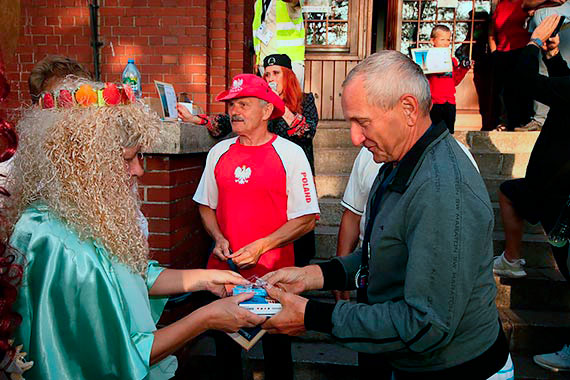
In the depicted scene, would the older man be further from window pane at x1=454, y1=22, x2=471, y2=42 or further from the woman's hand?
window pane at x1=454, y1=22, x2=471, y2=42

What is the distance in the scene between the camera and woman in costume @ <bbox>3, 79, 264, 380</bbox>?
4.69ft

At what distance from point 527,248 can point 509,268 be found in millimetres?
475

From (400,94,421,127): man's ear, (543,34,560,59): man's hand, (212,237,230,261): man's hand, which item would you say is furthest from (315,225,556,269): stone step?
(400,94,421,127): man's ear

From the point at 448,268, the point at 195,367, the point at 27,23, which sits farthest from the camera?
the point at 27,23

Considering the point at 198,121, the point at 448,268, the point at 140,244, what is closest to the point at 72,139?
the point at 140,244

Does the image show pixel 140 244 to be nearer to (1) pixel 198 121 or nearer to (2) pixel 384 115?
(2) pixel 384 115

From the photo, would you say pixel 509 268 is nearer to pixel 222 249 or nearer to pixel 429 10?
pixel 222 249

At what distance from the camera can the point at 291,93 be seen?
11.8ft

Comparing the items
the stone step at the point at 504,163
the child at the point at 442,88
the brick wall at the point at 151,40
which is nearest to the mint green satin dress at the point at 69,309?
the brick wall at the point at 151,40

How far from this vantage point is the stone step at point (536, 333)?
→ 3.47m

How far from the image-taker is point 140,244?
1731 mm

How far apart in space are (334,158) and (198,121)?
2296 mm

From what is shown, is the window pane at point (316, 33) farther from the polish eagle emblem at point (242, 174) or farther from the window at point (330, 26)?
the polish eagle emblem at point (242, 174)

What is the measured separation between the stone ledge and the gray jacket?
5.22ft
